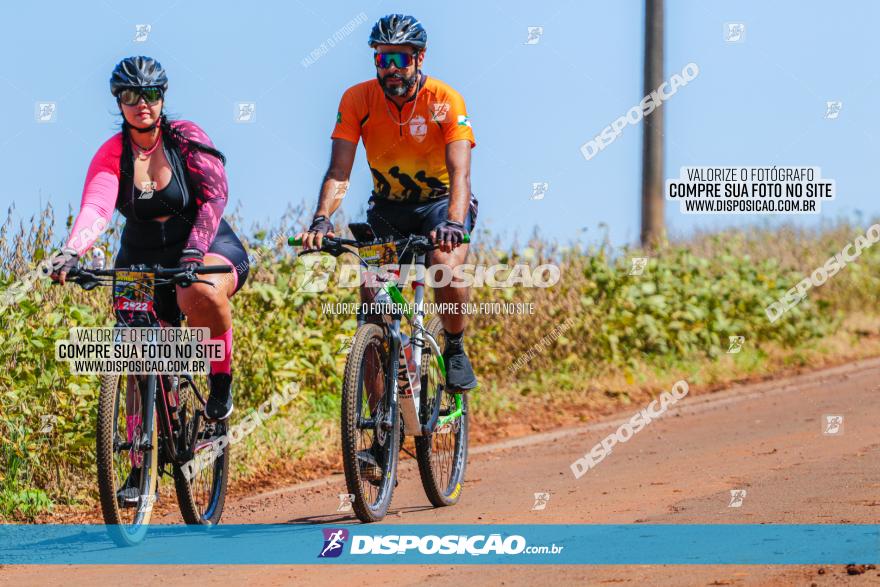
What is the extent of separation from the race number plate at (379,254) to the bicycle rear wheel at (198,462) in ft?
3.69

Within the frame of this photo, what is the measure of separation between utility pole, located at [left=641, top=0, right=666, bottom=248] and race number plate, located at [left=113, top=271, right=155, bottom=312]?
1104 centimetres

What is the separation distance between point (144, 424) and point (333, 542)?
3.63ft

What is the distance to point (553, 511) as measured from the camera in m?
7.06

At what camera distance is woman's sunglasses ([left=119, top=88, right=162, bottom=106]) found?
6395 mm

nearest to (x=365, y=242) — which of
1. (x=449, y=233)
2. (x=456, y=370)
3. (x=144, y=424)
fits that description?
(x=449, y=233)

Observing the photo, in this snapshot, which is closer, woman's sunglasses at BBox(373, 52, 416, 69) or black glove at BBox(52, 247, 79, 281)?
black glove at BBox(52, 247, 79, 281)

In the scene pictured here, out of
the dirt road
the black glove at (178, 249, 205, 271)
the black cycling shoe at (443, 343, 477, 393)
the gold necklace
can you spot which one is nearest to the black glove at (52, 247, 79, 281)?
the black glove at (178, 249, 205, 271)

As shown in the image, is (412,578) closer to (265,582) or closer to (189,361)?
(265,582)

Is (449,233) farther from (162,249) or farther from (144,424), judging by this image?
(144,424)

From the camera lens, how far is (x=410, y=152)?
7.20 m

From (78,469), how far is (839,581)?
16.2 feet

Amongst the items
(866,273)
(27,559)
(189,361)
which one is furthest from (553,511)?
(866,273)

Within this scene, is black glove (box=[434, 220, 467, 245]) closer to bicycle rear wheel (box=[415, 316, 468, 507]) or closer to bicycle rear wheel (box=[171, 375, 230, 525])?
bicycle rear wheel (box=[415, 316, 468, 507])

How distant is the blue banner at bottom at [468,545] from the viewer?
569cm
